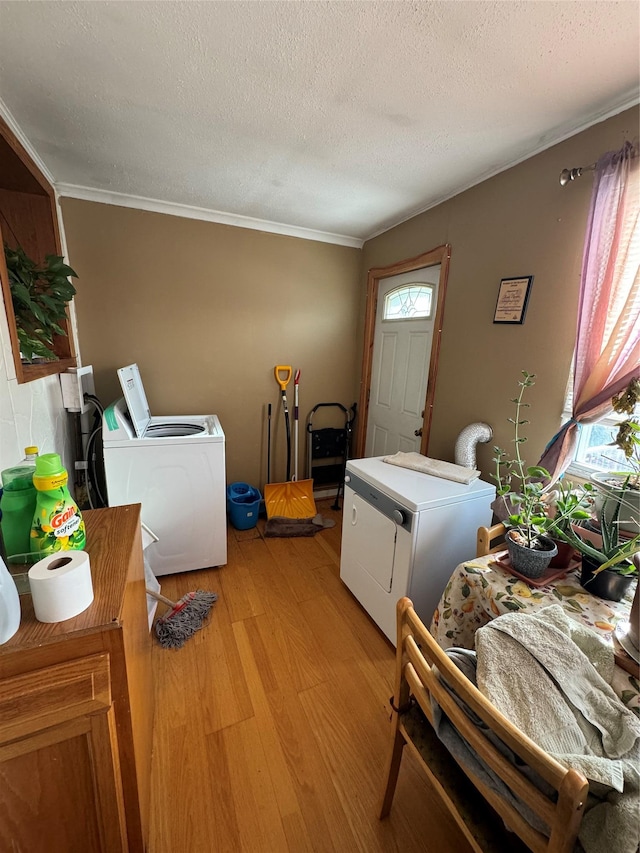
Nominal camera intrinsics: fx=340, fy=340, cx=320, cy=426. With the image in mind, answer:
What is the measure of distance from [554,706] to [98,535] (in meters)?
1.18

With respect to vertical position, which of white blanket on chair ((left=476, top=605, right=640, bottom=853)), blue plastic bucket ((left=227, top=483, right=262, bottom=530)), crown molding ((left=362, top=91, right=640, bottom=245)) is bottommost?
blue plastic bucket ((left=227, top=483, right=262, bottom=530))

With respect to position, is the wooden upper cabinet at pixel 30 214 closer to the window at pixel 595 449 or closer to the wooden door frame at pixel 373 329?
the wooden door frame at pixel 373 329

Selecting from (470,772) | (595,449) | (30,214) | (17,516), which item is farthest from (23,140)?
(595,449)

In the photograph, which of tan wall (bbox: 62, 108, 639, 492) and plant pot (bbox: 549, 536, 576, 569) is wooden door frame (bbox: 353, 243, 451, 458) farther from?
plant pot (bbox: 549, 536, 576, 569)

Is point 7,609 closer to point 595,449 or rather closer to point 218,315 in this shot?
point 595,449

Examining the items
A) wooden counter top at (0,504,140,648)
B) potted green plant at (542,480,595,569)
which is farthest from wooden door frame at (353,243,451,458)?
wooden counter top at (0,504,140,648)

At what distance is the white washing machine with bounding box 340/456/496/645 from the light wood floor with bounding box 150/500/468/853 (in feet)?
0.91

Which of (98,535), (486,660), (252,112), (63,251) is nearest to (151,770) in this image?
(98,535)

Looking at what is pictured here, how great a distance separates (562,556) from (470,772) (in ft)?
2.32

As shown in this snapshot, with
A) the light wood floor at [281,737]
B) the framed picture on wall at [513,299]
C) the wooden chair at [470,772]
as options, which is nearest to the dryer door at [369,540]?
the light wood floor at [281,737]

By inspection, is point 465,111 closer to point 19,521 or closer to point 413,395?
point 413,395

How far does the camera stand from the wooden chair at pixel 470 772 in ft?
1.83

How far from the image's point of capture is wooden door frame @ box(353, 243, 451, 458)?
7.07 feet

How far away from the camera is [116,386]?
8.25 feet
